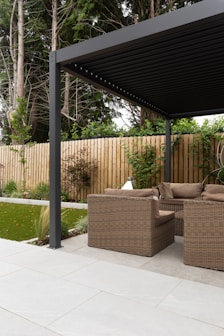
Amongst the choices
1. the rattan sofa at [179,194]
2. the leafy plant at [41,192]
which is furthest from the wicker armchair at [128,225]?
the leafy plant at [41,192]

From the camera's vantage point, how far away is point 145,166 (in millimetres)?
7438

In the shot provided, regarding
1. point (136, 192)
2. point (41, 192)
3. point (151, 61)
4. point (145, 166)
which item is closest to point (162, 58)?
point (151, 61)

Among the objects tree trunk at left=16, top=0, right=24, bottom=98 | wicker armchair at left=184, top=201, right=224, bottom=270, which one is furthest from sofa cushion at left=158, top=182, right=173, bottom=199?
tree trunk at left=16, top=0, right=24, bottom=98

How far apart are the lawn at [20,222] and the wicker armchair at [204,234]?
2.53 metres

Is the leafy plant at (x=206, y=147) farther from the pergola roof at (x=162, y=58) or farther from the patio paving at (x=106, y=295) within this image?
the patio paving at (x=106, y=295)

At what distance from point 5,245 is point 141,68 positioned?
11.3ft

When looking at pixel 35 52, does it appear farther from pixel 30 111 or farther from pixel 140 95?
pixel 140 95

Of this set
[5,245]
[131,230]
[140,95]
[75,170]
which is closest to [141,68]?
[140,95]

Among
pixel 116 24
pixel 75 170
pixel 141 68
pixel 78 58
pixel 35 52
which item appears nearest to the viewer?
pixel 78 58

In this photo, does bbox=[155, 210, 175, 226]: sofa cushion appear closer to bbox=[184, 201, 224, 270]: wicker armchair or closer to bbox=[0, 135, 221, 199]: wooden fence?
bbox=[184, 201, 224, 270]: wicker armchair

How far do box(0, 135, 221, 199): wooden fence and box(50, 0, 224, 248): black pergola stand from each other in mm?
1807

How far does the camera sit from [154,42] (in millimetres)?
3406

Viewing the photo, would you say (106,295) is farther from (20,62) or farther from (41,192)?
(20,62)

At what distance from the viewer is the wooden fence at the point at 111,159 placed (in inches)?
281
